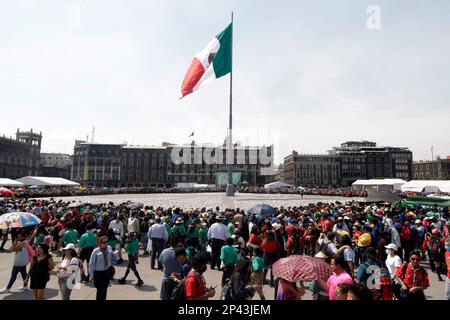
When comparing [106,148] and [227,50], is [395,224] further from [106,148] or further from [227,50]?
[106,148]

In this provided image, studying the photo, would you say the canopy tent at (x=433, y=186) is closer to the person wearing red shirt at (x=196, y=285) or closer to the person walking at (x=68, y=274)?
the person wearing red shirt at (x=196, y=285)

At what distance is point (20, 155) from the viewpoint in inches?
3361

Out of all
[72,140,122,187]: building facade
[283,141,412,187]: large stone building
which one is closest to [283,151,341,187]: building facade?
[283,141,412,187]: large stone building

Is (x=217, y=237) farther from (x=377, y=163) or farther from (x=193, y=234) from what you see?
(x=377, y=163)

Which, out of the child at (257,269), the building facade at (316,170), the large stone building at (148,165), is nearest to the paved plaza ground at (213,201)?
the child at (257,269)

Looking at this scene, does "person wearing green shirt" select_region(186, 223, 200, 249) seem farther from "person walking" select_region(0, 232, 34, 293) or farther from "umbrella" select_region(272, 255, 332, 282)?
"umbrella" select_region(272, 255, 332, 282)

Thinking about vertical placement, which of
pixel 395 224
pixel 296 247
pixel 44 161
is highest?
pixel 44 161

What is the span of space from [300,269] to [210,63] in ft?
75.7

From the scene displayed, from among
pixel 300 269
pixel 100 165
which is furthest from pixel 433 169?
pixel 300 269

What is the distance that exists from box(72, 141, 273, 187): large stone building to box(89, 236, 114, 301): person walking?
87964 mm
